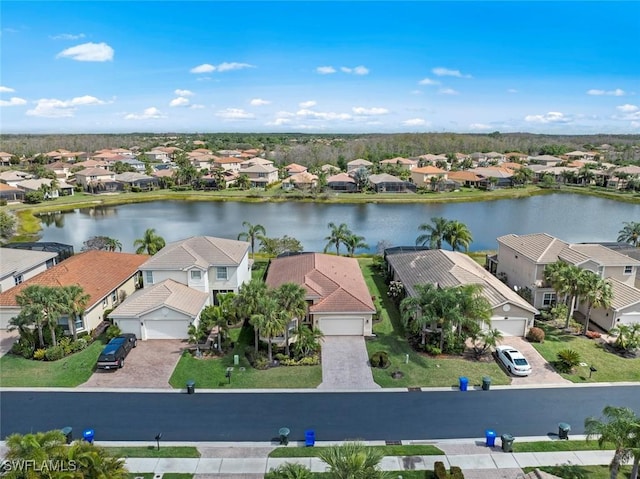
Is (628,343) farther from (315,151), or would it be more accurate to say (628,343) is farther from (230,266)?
(315,151)

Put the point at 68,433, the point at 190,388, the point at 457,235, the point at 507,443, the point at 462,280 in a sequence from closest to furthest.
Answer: the point at 507,443, the point at 68,433, the point at 190,388, the point at 462,280, the point at 457,235

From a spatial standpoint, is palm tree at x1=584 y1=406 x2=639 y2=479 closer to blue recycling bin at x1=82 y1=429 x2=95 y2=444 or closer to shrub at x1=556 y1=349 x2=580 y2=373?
shrub at x1=556 y1=349 x2=580 y2=373

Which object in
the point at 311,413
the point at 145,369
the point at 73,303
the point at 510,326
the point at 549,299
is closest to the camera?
the point at 311,413

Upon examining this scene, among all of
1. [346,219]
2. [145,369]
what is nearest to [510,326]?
[145,369]

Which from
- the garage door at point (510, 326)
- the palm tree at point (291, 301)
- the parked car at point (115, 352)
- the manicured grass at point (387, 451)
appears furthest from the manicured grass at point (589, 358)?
the parked car at point (115, 352)

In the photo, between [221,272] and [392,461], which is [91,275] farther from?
[392,461]
